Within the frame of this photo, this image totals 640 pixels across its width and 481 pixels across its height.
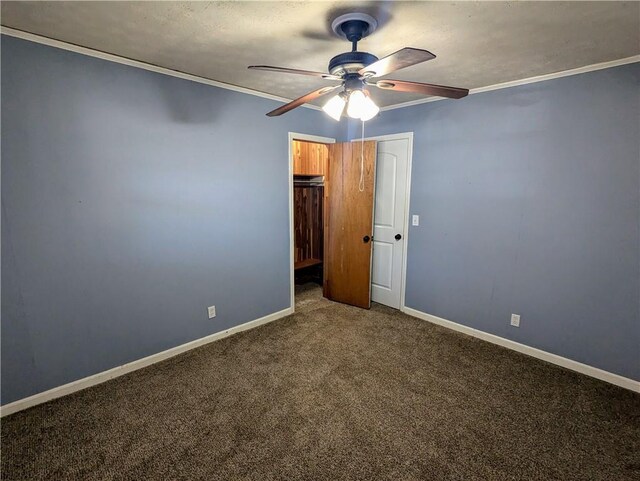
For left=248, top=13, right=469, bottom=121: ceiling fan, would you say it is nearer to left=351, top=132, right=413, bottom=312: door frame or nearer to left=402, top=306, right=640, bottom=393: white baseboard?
left=351, top=132, right=413, bottom=312: door frame

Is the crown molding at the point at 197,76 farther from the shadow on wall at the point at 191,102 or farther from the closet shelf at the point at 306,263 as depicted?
the closet shelf at the point at 306,263

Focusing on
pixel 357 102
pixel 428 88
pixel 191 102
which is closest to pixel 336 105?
pixel 357 102

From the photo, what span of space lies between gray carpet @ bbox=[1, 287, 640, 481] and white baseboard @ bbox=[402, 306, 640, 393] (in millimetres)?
87

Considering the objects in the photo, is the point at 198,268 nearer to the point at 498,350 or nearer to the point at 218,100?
the point at 218,100

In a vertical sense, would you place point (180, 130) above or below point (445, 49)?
below

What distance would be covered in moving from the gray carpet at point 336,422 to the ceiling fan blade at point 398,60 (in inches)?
80.2

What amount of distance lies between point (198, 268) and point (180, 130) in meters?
1.20

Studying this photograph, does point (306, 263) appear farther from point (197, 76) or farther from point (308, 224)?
point (197, 76)

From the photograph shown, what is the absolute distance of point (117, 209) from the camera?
231 centimetres

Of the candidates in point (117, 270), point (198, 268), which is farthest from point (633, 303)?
point (117, 270)

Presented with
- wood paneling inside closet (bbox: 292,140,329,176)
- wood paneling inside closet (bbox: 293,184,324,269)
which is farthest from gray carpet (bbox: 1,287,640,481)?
wood paneling inside closet (bbox: 292,140,329,176)

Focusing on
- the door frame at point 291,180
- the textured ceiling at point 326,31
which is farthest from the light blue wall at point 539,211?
the door frame at point 291,180

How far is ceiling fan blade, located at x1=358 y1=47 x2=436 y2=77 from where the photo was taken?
1.21 metres

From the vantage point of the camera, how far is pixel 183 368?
8.47 feet
